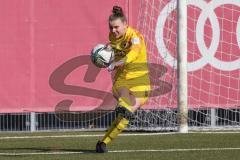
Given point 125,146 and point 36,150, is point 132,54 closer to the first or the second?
point 125,146

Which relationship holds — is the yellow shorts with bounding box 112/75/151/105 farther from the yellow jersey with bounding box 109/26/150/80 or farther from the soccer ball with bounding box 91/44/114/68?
the soccer ball with bounding box 91/44/114/68

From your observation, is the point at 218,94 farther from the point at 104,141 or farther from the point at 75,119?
the point at 104,141

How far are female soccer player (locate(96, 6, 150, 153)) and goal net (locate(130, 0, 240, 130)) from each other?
3.69 m

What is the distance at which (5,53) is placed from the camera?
14227 mm

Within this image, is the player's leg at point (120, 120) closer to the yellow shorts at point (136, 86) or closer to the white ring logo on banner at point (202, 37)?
the yellow shorts at point (136, 86)

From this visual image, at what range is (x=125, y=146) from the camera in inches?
446

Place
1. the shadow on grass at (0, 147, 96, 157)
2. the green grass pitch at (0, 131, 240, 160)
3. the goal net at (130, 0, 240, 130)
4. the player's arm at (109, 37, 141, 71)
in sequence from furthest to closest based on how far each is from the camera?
the goal net at (130, 0, 240, 130), the shadow on grass at (0, 147, 96, 157), the player's arm at (109, 37, 141, 71), the green grass pitch at (0, 131, 240, 160)

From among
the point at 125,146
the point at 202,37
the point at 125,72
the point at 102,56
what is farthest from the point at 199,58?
the point at 102,56

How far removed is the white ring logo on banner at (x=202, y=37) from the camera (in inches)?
575

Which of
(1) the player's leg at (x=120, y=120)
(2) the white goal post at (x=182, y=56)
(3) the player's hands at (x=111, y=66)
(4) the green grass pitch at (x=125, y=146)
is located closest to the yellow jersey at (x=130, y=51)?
(3) the player's hands at (x=111, y=66)

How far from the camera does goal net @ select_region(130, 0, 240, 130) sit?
1454cm

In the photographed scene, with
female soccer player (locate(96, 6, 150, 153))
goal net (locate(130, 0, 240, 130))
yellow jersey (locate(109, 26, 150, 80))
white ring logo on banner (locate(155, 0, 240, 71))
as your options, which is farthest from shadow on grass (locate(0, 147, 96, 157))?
white ring logo on banner (locate(155, 0, 240, 71))

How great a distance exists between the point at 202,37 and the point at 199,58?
0.37 metres

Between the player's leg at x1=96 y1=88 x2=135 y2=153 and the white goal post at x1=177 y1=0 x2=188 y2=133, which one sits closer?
the player's leg at x1=96 y1=88 x2=135 y2=153
